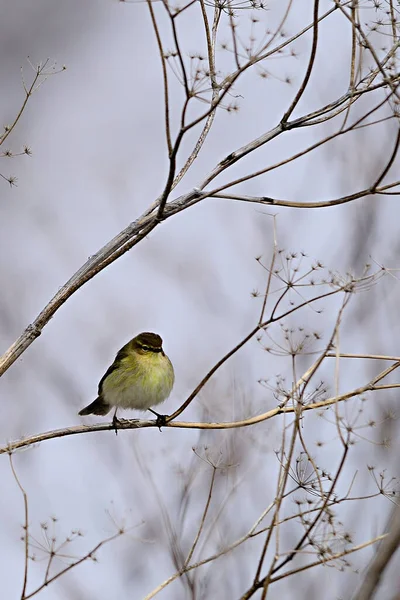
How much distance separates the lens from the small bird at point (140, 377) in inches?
224

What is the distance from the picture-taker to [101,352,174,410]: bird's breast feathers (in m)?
5.69

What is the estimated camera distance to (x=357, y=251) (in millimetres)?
5742

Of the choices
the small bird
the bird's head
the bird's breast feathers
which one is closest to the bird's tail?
the small bird

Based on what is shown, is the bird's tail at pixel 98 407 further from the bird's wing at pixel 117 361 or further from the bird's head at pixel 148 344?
the bird's head at pixel 148 344

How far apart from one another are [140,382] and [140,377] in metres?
0.03

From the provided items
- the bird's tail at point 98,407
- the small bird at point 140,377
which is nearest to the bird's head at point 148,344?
the small bird at point 140,377

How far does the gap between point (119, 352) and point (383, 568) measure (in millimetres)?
4622

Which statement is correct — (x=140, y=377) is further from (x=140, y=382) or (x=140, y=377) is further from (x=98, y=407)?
(x=98, y=407)

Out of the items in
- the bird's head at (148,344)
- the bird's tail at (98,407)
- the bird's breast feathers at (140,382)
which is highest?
the bird's head at (148,344)

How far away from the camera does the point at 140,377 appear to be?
570 centimetres

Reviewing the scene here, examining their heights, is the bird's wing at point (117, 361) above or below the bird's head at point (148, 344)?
below

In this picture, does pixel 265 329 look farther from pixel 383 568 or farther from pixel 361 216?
pixel 361 216

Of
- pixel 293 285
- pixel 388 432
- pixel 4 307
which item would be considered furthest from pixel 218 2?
pixel 4 307

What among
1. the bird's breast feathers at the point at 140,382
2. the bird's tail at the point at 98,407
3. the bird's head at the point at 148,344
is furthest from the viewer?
the bird's tail at the point at 98,407
